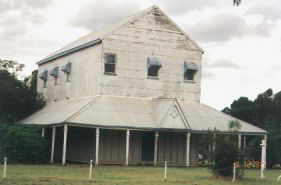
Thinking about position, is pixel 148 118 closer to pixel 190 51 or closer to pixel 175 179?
pixel 190 51

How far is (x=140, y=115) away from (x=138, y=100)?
2.37 m

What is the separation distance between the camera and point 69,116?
39.8m

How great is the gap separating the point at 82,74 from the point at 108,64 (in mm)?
3510

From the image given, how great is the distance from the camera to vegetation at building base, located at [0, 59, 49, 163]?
132 feet

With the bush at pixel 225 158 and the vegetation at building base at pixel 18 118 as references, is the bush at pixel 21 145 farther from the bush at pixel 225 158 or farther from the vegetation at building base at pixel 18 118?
the bush at pixel 225 158

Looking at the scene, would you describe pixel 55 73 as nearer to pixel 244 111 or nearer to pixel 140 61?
pixel 140 61

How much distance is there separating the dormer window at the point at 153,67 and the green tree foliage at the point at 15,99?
37.2 feet

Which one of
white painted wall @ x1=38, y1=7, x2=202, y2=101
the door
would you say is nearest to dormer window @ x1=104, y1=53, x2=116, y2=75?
white painted wall @ x1=38, y1=7, x2=202, y2=101

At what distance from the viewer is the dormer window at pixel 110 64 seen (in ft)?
145

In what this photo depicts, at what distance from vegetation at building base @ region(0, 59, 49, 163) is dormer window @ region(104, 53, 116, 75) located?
20.9 feet

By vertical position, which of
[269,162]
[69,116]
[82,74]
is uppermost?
[82,74]

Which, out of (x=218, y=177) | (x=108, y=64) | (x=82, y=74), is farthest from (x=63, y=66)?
(x=218, y=177)

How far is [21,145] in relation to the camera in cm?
4031

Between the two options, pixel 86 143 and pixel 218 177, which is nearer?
pixel 218 177
